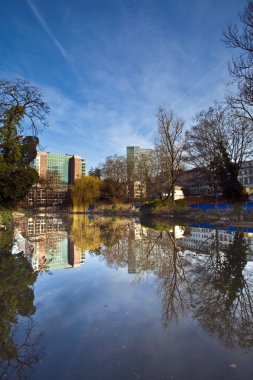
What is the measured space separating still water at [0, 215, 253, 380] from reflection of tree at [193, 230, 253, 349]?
14 millimetres

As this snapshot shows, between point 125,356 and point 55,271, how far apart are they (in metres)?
3.68

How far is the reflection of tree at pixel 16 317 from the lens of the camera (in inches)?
86.2

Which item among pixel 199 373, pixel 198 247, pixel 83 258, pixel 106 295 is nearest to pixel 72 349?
pixel 199 373

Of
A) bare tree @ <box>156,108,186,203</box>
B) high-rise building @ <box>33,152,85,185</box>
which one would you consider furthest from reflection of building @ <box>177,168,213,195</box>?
high-rise building @ <box>33,152,85,185</box>

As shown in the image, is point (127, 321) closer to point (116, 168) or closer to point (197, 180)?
point (197, 180)

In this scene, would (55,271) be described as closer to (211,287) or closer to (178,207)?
(211,287)

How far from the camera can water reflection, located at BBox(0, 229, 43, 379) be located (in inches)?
85.1

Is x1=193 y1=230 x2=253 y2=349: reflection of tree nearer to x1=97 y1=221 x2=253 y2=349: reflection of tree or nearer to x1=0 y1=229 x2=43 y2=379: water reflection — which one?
x1=97 y1=221 x2=253 y2=349: reflection of tree

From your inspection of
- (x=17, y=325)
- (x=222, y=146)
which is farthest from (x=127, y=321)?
(x=222, y=146)

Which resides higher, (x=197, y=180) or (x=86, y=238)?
(x=197, y=180)

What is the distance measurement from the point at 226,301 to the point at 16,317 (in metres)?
2.81

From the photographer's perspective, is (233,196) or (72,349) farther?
(233,196)

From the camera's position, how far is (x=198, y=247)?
839 cm

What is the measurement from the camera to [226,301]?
3.55m
